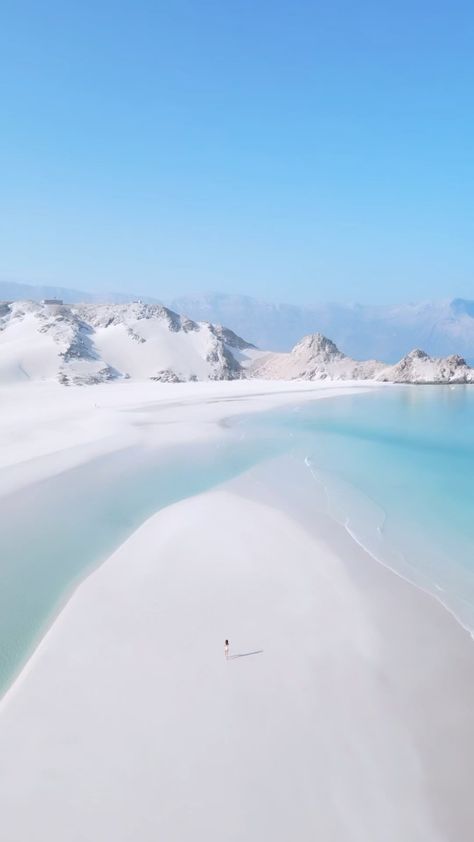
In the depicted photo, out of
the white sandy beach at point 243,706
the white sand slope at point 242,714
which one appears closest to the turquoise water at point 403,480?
the white sandy beach at point 243,706

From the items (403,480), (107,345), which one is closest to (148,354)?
(107,345)

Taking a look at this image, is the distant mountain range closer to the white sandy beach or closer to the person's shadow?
the white sandy beach

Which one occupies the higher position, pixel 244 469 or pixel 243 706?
pixel 244 469

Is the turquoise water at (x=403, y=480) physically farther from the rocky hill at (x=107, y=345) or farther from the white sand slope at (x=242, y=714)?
the rocky hill at (x=107, y=345)

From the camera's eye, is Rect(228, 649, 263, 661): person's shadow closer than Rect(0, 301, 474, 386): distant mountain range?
Yes

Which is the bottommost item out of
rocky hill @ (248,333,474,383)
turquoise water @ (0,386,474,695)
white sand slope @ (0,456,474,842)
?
white sand slope @ (0,456,474,842)

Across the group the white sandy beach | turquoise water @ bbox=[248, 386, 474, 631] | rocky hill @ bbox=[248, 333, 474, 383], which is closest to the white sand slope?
the white sandy beach

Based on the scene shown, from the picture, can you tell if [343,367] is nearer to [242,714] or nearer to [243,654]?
[243,654]
